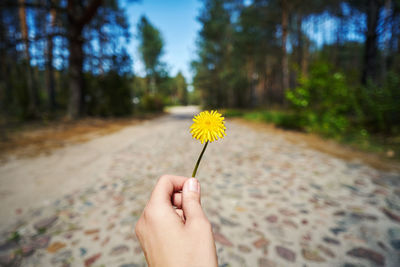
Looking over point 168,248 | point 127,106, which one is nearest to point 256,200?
point 168,248

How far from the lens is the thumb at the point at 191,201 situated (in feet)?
2.44

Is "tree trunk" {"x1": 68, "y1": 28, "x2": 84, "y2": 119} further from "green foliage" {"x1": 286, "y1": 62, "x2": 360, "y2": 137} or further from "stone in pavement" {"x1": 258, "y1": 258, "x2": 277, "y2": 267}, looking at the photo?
"stone in pavement" {"x1": 258, "y1": 258, "x2": 277, "y2": 267}

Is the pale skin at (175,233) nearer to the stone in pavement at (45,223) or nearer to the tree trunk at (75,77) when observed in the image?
the stone in pavement at (45,223)

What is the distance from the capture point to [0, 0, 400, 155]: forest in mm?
6027

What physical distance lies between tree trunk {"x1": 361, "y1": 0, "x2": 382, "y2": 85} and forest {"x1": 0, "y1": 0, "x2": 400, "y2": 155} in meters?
0.03

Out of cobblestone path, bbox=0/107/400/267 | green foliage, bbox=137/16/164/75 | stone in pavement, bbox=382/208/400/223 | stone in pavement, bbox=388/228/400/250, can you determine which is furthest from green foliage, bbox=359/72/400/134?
green foliage, bbox=137/16/164/75

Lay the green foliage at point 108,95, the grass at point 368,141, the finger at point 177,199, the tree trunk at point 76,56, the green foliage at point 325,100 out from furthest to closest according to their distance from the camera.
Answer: the green foliage at point 108,95 → the tree trunk at point 76,56 → the green foliage at point 325,100 → the grass at point 368,141 → the finger at point 177,199

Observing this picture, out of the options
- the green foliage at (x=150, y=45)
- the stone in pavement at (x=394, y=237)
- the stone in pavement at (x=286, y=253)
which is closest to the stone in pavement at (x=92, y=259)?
the stone in pavement at (x=286, y=253)

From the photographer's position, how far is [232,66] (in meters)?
17.7

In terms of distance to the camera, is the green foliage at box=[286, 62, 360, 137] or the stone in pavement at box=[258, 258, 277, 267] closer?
the stone in pavement at box=[258, 258, 277, 267]

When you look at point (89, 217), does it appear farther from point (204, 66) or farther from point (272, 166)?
point (204, 66)

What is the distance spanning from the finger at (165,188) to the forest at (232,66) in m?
6.78

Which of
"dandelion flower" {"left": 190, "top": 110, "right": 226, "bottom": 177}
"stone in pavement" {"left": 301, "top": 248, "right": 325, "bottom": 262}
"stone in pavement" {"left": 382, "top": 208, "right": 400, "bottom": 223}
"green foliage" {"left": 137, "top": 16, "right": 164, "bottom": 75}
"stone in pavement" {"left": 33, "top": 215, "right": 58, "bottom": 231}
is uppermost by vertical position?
"green foliage" {"left": 137, "top": 16, "right": 164, "bottom": 75}

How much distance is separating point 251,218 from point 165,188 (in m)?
1.86
